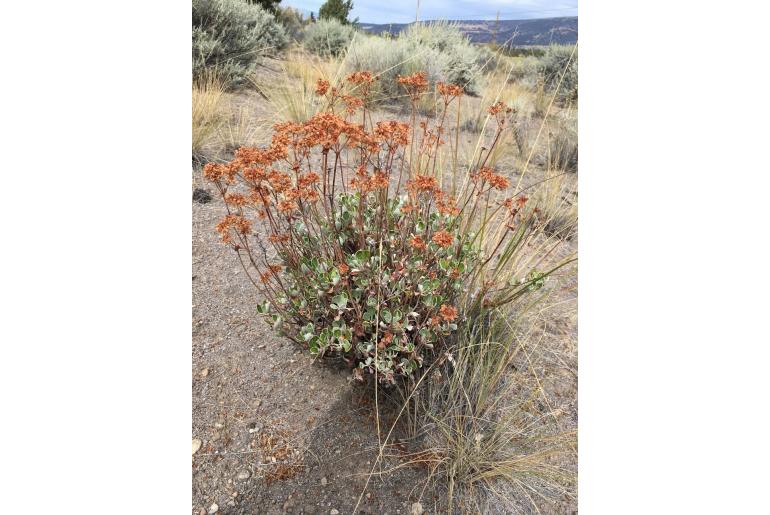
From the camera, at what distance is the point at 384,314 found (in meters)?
1.29

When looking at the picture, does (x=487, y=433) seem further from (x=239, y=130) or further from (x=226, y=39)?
(x=226, y=39)

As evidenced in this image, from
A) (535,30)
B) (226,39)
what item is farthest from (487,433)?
(226,39)

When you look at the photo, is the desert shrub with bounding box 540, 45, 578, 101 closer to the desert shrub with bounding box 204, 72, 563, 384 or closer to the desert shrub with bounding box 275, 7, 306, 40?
the desert shrub with bounding box 275, 7, 306, 40

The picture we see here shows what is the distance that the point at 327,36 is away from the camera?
445 cm

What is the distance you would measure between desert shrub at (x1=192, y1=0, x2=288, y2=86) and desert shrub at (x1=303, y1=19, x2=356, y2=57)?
1.91 ft

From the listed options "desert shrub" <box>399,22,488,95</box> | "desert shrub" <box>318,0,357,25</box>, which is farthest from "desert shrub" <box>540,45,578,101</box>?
"desert shrub" <box>318,0,357,25</box>

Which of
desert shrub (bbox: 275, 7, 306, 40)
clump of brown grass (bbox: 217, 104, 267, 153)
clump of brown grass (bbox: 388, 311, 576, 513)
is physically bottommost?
clump of brown grass (bbox: 388, 311, 576, 513)

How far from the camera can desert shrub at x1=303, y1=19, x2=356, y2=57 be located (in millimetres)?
4266

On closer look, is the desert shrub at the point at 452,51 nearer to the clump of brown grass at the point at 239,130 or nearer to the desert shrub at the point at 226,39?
the desert shrub at the point at 226,39

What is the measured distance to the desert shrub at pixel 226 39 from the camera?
129 inches

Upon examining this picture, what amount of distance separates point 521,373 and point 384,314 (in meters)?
0.59

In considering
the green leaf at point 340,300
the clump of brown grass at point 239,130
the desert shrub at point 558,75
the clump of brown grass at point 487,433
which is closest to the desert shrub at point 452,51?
the desert shrub at point 558,75

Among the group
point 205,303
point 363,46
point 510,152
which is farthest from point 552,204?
point 363,46
